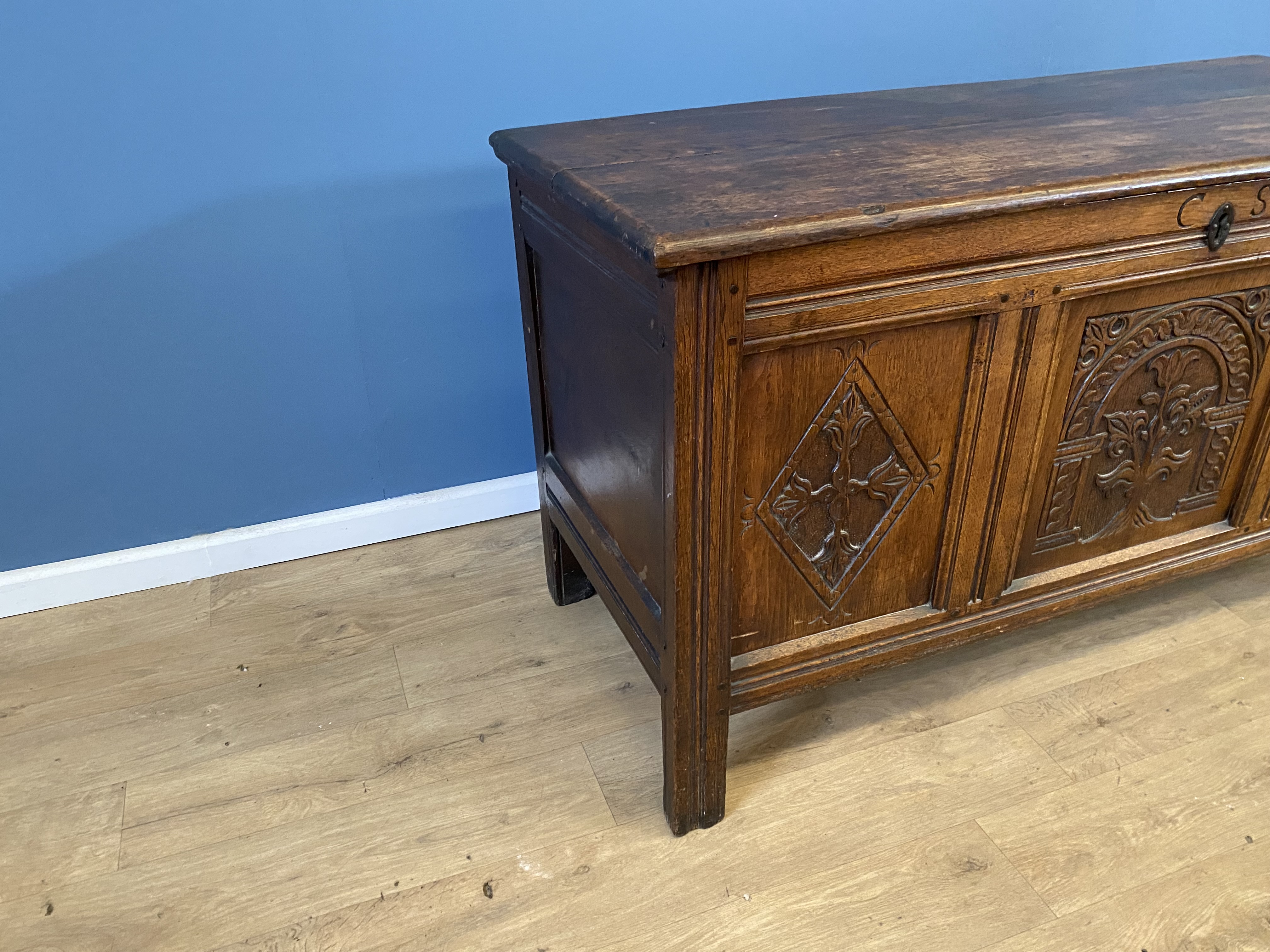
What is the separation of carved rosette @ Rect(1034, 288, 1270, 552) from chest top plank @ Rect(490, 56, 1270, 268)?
0.20m

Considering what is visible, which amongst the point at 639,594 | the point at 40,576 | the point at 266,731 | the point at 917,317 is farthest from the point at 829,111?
the point at 40,576

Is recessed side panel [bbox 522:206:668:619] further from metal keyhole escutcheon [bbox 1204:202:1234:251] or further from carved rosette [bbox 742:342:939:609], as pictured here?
metal keyhole escutcheon [bbox 1204:202:1234:251]

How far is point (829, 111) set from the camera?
1435 mm

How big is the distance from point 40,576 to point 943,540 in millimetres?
1624

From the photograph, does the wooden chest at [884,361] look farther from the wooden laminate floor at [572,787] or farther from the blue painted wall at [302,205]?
the blue painted wall at [302,205]

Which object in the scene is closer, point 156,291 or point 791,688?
point 791,688

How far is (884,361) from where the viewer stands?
1079mm

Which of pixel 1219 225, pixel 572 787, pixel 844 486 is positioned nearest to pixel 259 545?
pixel 572 787

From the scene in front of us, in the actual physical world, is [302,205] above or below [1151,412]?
above

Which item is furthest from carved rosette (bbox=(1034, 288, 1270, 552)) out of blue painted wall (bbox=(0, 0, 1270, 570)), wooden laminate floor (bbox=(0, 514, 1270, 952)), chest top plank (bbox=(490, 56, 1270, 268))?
blue painted wall (bbox=(0, 0, 1270, 570))

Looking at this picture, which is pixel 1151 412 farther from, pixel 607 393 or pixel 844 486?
pixel 607 393

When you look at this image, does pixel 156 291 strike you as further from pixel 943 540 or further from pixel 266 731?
pixel 943 540

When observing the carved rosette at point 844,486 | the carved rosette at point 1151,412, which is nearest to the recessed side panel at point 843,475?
the carved rosette at point 844,486

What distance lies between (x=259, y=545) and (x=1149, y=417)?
159 centimetres
